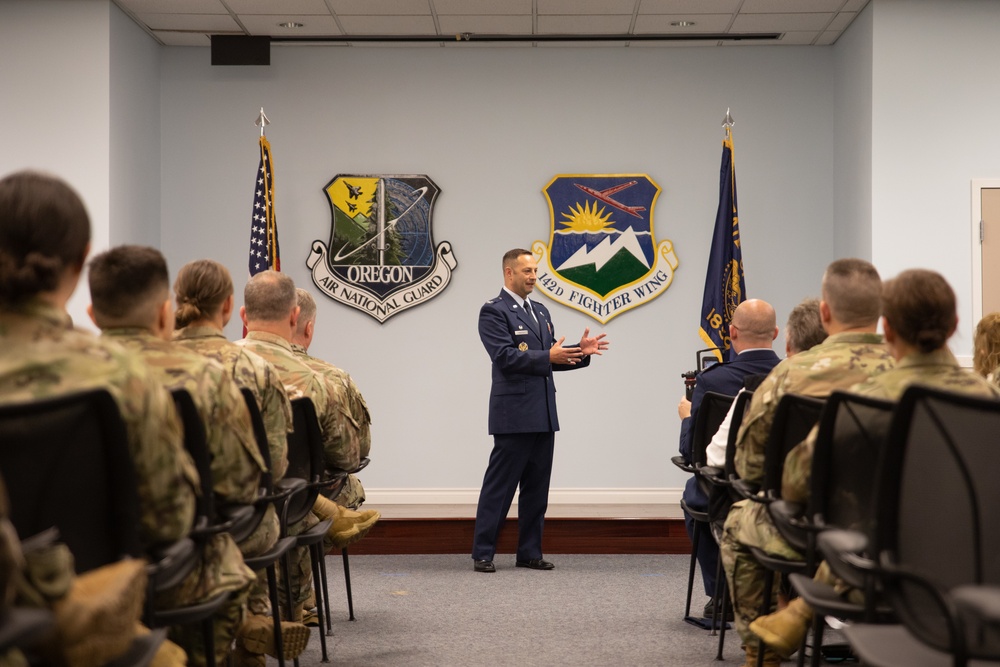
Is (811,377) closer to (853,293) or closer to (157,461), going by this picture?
(853,293)

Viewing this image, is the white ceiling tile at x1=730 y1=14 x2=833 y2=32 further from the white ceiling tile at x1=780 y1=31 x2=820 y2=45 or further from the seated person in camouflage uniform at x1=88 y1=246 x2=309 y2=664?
the seated person in camouflage uniform at x1=88 y1=246 x2=309 y2=664

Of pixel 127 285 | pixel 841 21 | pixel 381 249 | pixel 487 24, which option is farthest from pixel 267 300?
pixel 841 21

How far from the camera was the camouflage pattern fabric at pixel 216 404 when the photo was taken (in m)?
2.28

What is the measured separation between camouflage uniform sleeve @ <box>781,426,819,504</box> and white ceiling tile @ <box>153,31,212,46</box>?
5829 mm

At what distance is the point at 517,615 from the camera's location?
443 cm

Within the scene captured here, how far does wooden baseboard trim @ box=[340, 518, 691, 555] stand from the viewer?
612cm

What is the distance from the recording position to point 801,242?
729 centimetres

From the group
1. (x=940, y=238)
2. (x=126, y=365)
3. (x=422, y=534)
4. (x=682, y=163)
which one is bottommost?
(x=422, y=534)

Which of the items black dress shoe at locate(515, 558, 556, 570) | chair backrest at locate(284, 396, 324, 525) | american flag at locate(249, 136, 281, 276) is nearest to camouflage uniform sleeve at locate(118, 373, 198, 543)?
chair backrest at locate(284, 396, 324, 525)

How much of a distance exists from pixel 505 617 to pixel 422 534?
1853mm

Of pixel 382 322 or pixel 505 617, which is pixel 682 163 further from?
pixel 505 617

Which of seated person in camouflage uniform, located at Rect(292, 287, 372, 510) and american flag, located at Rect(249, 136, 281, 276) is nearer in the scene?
seated person in camouflage uniform, located at Rect(292, 287, 372, 510)

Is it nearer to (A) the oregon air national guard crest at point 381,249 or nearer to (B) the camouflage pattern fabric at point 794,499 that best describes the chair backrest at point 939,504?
(B) the camouflage pattern fabric at point 794,499

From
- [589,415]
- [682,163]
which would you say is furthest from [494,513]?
[682,163]
